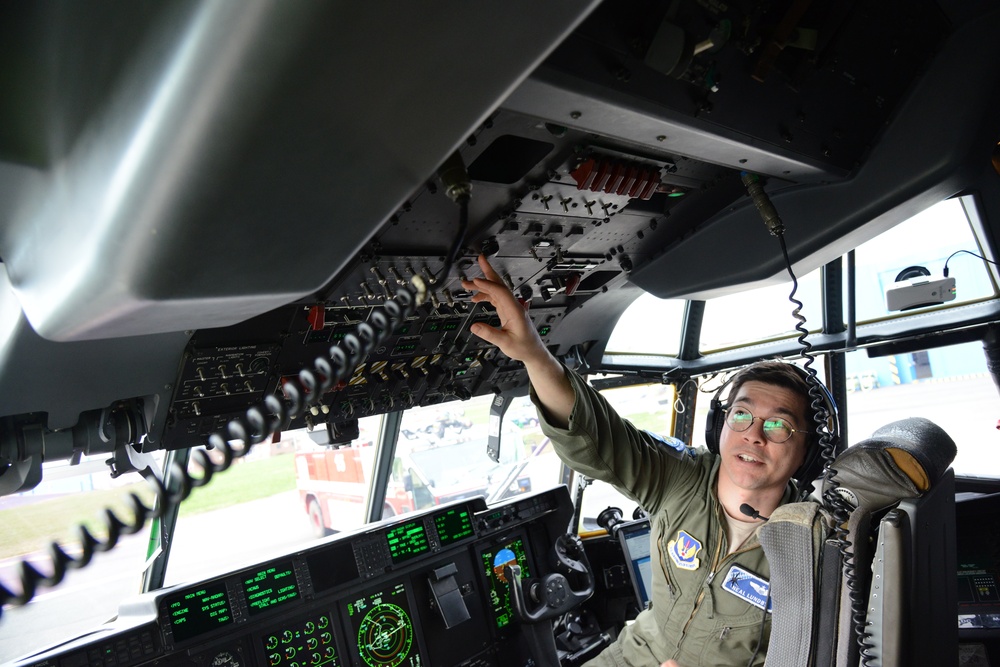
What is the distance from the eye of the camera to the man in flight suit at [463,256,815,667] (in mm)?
1725

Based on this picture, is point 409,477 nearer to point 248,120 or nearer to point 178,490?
point 178,490

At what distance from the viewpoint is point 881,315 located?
11.3ft

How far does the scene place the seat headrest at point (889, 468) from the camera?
114cm

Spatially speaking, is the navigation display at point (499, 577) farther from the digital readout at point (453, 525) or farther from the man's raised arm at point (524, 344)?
the man's raised arm at point (524, 344)

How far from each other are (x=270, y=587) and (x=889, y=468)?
2112mm

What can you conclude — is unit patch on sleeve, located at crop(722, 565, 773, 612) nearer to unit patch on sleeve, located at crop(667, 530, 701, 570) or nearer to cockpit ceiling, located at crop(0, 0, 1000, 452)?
unit patch on sleeve, located at crop(667, 530, 701, 570)

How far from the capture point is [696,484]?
2.00m

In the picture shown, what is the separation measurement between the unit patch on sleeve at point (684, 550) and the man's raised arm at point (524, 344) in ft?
1.56

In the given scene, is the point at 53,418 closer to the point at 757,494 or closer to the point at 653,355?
the point at 757,494

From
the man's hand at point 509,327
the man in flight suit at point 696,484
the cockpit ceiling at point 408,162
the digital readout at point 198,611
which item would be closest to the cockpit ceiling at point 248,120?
the cockpit ceiling at point 408,162

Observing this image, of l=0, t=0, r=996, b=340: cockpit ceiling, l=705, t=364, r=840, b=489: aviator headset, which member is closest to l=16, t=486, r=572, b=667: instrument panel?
l=705, t=364, r=840, b=489: aviator headset

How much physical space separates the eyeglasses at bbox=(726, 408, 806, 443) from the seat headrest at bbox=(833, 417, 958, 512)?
555 millimetres

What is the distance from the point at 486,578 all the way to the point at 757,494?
5.37ft

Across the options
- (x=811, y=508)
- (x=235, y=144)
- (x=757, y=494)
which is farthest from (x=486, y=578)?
(x=235, y=144)
